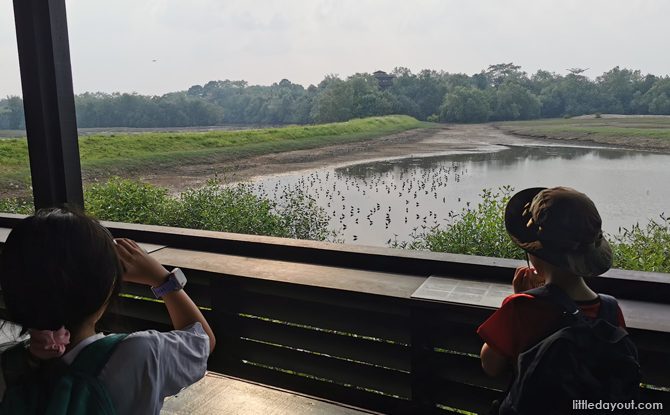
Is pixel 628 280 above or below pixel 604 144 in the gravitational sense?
below

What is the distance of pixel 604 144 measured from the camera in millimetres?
3721

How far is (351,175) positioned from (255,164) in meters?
1.13

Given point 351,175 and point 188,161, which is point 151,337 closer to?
point 351,175

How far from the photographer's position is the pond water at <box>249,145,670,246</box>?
324cm

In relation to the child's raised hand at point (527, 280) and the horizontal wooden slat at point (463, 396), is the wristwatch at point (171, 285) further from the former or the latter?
the horizontal wooden slat at point (463, 396)

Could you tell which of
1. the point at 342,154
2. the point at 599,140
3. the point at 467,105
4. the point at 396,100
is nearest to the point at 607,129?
the point at 599,140

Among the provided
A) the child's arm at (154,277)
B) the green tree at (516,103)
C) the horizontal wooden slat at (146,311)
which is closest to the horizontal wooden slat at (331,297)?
the horizontal wooden slat at (146,311)

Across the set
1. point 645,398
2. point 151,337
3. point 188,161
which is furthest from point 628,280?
point 188,161

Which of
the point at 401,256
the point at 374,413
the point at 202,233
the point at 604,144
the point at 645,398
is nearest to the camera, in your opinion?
the point at 645,398

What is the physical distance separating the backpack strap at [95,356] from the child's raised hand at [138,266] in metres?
0.17

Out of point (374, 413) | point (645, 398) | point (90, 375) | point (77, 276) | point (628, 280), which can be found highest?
point (77, 276)

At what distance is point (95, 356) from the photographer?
72 centimetres

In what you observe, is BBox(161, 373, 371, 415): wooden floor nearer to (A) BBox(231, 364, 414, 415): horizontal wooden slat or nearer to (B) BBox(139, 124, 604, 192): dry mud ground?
(A) BBox(231, 364, 414, 415): horizontal wooden slat

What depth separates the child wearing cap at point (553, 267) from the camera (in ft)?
3.27
